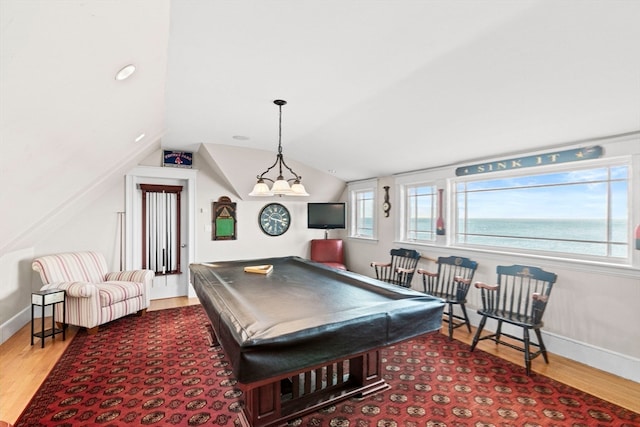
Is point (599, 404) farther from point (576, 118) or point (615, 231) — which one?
point (576, 118)

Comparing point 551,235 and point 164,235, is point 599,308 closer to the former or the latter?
point 551,235

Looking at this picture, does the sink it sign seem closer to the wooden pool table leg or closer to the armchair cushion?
the armchair cushion

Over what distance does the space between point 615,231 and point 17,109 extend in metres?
4.40

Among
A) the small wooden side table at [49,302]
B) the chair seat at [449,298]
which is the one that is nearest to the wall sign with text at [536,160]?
the chair seat at [449,298]

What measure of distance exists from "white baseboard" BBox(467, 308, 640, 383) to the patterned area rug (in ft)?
2.06

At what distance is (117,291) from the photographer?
3.77 m

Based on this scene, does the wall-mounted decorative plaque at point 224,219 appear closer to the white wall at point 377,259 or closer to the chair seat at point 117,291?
the white wall at point 377,259

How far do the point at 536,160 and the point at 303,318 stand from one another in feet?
9.96

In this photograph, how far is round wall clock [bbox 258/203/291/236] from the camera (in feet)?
19.1

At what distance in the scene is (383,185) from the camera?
5.42m

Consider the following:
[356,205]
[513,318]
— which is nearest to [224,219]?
[356,205]

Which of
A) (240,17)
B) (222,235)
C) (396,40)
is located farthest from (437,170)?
(222,235)

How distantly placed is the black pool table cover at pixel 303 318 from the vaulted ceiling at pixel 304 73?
55.6 inches

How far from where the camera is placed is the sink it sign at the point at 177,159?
4.99 metres
